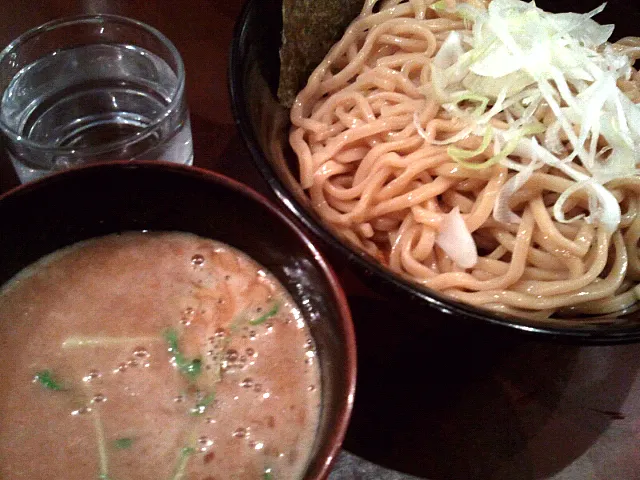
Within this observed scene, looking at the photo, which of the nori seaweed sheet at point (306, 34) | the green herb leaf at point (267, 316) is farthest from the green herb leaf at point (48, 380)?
the nori seaweed sheet at point (306, 34)

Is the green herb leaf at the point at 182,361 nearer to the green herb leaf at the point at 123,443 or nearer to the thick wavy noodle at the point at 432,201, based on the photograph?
the green herb leaf at the point at 123,443

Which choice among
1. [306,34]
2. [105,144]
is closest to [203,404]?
[105,144]

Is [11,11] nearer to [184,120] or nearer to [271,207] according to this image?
[184,120]

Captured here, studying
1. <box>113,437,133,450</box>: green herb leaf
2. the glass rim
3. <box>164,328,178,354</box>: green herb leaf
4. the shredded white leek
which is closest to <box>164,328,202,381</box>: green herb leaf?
<box>164,328,178,354</box>: green herb leaf

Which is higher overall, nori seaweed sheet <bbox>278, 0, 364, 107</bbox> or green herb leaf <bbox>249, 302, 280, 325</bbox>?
nori seaweed sheet <bbox>278, 0, 364, 107</bbox>

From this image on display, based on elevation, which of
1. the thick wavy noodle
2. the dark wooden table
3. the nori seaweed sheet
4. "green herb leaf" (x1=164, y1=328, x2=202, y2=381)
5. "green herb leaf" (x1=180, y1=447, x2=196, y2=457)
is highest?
the nori seaweed sheet

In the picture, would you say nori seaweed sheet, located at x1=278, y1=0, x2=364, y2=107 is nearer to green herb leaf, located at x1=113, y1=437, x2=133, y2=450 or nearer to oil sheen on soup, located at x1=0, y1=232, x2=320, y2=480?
oil sheen on soup, located at x1=0, y1=232, x2=320, y2=480
